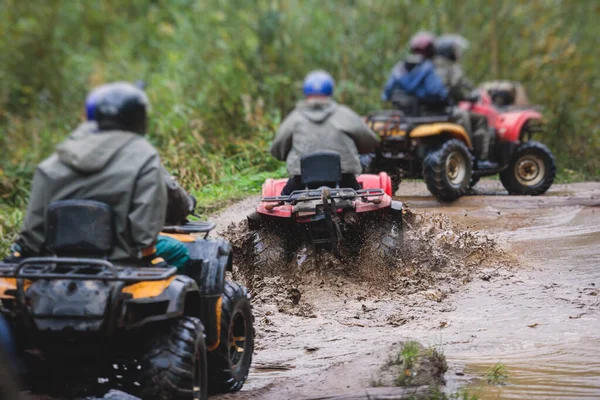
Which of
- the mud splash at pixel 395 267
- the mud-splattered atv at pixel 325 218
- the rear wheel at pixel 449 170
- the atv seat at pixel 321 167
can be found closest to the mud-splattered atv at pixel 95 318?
the mud splash at pixel 395 267

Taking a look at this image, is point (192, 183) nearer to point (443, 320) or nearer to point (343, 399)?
point (443, 320)

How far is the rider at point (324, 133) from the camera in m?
9.03

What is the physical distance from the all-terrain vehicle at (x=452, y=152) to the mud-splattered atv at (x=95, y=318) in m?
7.19

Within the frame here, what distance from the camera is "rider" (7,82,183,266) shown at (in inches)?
191


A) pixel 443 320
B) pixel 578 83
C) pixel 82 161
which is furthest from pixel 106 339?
pixel 578 83

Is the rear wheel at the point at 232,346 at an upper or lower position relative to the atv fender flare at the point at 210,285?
lower

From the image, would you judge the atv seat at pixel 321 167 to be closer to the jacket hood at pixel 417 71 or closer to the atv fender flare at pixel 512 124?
the jacket hood at pixel 417 71

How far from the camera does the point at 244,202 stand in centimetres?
1171

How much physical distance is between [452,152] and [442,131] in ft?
1.18

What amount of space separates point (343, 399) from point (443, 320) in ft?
7.40

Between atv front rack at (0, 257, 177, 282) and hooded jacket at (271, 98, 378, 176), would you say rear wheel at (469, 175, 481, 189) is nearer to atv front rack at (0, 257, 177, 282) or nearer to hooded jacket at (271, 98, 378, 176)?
hooded jacket at (271, 98, 378, 176)

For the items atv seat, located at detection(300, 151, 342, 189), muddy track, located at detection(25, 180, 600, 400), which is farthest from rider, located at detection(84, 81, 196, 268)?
atv seat, located at detection(300, 151, 342, 189)

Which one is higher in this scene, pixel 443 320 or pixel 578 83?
pixel 578 83

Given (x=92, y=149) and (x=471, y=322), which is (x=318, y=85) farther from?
(x=92, y=149)
